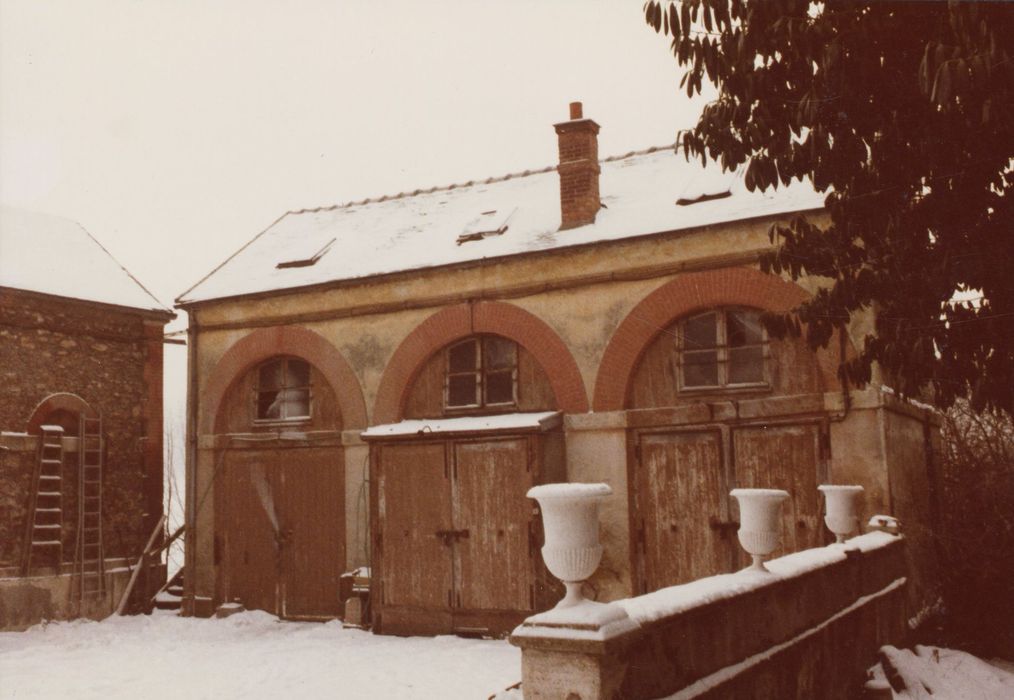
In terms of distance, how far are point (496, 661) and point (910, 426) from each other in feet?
18.9

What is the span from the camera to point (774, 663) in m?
6.44

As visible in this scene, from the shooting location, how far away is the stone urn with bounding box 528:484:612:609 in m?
4.65

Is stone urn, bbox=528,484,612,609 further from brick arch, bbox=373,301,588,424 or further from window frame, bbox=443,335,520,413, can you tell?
window frame, bbox=443,335,520,413

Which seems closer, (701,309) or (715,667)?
(715,667)

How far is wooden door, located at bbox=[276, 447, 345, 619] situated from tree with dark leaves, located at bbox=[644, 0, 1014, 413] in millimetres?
8253

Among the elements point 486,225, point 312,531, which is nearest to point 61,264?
point 312,531

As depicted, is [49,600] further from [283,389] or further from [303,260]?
[303,260]

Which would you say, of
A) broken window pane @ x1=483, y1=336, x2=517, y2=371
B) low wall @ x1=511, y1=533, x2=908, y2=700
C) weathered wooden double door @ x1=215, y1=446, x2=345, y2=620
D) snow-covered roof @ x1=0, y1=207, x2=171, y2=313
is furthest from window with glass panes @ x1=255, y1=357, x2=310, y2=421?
low wall @ x1=511, y1=533, x2=908, y2=700

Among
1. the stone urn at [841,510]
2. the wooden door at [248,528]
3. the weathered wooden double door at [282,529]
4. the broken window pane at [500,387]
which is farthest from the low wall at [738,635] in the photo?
the wooden door at [248,528]

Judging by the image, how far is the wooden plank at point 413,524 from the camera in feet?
40.0


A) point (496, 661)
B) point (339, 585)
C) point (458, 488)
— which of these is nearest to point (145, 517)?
point (339, 585)

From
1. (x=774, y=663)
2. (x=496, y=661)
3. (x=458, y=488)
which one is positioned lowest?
(x=496, y=661)

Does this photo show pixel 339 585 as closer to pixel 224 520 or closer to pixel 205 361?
pixel 224 520

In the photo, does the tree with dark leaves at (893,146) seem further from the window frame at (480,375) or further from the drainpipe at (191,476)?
the drainpipe at (191,476)
